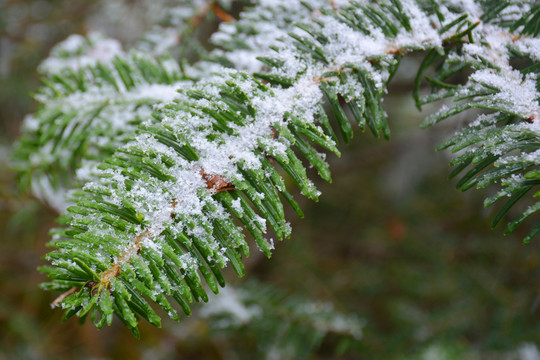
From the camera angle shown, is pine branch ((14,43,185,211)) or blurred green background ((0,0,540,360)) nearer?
pine branch ((14,43,185,211))

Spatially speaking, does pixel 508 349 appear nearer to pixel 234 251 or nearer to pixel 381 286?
pixel 381 286

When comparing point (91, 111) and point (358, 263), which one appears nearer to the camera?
point (91, 111)

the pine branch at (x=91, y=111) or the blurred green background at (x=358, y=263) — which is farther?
the blurred green background at (x=358, y=263)

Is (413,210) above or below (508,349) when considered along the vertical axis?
above

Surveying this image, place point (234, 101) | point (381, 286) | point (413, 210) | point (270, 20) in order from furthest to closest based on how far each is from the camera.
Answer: point (413, 210)
point (381, 286)
point (270, 20)
point (234, 101)

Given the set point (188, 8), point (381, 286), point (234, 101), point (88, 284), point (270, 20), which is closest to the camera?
point (88, 284)

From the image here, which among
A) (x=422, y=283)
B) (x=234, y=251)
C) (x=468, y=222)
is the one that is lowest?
(x=422, y=283)

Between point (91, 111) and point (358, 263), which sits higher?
point (91, 111)

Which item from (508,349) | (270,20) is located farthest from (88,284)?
(508,349)
